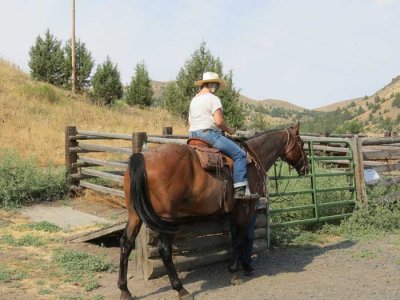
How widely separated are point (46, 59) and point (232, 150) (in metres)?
28.7

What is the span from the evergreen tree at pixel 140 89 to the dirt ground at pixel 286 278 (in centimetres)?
2732

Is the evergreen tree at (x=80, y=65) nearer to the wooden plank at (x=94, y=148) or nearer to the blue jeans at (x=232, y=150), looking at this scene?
the wooden plank at (x=94, y=148)

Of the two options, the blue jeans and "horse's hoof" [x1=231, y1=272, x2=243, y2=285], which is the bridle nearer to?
the blue jeans

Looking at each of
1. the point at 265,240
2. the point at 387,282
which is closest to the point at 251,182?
the point at 265,240

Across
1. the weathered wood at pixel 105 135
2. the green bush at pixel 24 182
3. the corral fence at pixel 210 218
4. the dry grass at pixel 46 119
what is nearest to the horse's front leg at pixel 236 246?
the corral fence at pixel 210 218

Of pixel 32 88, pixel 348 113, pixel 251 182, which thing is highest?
pixel 348 113

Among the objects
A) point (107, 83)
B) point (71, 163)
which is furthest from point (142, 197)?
point (107, 83)

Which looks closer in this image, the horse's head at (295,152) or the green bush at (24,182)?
the horse's head at (295,152)

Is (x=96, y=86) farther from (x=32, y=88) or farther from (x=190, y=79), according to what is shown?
(x=190, y=79)

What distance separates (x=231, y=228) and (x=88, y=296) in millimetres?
2164

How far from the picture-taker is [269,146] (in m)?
6.84

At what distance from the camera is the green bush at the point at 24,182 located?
32.7 feet

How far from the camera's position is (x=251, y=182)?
245 inches

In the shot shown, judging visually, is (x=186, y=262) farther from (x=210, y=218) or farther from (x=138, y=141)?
(x=138, y=141)
